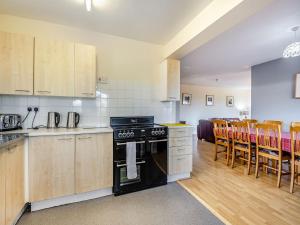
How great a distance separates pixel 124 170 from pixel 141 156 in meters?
0.30

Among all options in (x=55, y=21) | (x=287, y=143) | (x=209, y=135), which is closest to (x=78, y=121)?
(x=55, y=21)

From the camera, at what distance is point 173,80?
2852 millimetres

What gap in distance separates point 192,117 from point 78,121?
577 cm

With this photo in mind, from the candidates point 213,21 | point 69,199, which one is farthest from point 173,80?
point 69,199

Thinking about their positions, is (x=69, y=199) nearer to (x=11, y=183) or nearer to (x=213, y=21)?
(x=11, y=183)

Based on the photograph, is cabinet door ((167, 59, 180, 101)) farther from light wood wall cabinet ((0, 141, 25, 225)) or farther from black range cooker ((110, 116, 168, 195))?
light wood wall cabinet ((0, 141, 25, 225))

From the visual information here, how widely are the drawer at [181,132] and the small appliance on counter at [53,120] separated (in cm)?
170

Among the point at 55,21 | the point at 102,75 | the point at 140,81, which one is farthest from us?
the point at 140,81

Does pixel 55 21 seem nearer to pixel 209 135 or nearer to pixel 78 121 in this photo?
pixel 78 121

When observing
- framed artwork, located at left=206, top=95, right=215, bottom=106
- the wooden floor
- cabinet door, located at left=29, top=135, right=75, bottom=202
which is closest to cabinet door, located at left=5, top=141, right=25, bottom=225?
cabinet door, located at left=29, top=135, right=75, bottom=202

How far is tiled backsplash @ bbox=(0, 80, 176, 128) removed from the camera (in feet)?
7.18

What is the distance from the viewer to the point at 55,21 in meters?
2.28

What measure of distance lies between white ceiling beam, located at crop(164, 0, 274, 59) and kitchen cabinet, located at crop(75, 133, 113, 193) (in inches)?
68.9

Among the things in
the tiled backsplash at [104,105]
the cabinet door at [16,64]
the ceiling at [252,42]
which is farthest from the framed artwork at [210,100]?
the cabinet door at [16,64]
